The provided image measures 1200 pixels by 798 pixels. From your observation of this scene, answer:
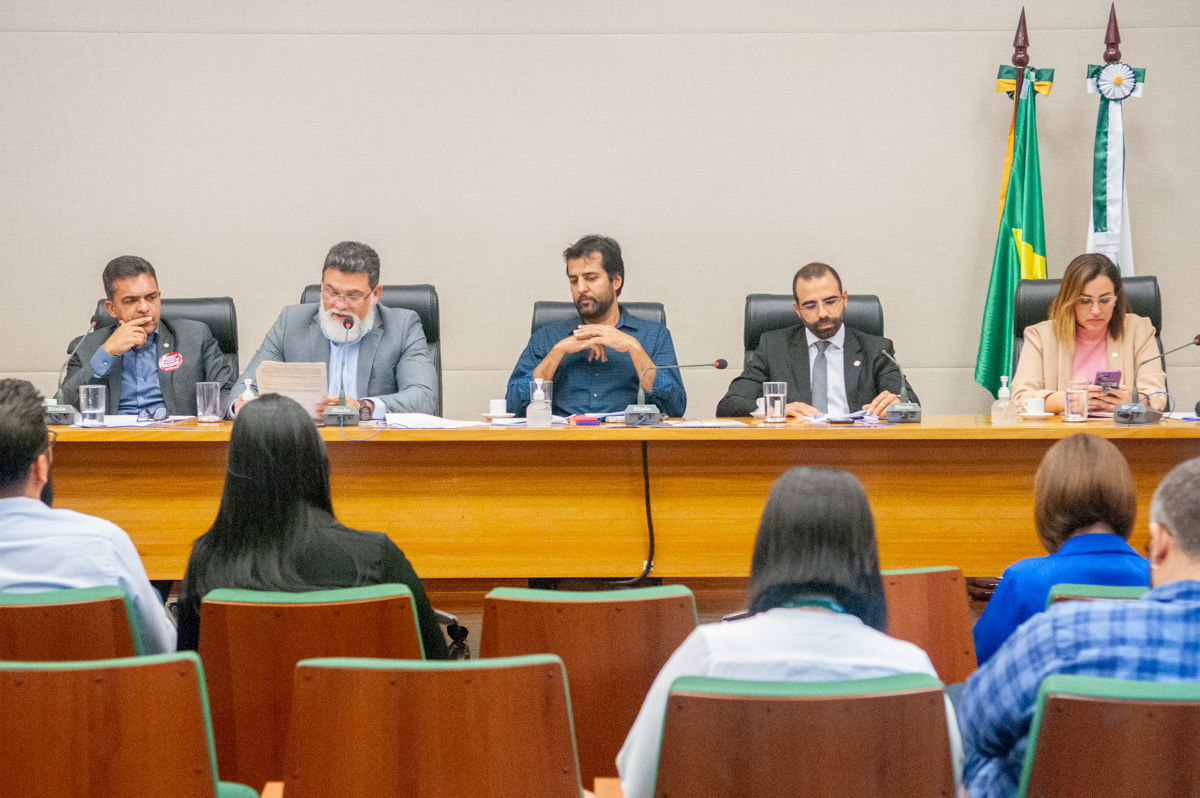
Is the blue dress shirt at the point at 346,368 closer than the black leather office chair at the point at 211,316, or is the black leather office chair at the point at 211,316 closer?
the blue dress shirt at the point at 346,368

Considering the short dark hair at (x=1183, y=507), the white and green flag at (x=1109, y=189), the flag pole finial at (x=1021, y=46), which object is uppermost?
A: the flag pole finial at (x=1021, y=46)

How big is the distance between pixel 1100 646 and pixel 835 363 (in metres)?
2.57

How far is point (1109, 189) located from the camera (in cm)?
433

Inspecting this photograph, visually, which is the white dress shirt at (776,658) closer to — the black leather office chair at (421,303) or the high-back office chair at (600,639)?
the high-back office chair at (600,639)

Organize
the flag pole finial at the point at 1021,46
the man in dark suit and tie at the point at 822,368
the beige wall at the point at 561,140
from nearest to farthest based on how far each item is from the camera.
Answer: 1. the man in dark suit and tie at the point at 822,368
2. the flag pole finial at the point at 1021,46
3. the beige wall at the point at 561,140

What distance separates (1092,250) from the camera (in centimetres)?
436

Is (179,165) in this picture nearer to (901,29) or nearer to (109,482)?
(109,482)

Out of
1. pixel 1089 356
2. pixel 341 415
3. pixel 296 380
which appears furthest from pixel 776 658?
pixel 1089 356

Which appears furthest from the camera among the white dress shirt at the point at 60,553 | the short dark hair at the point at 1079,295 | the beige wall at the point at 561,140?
the beige wall at the point at 561,140

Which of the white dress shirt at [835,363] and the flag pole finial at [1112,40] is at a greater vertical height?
the flag pole finial at [1112,40]

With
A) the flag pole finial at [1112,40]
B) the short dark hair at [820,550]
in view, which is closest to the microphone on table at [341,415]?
the short dark hair at [820,550]

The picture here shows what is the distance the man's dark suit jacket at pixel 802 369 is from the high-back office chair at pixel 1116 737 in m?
2.55

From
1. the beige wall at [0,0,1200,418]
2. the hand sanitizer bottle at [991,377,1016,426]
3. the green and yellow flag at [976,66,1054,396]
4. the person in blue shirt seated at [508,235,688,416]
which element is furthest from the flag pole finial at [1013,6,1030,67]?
the person in blue shirt seated at [508,235,688,416]

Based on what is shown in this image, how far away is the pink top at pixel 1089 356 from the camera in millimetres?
3471
